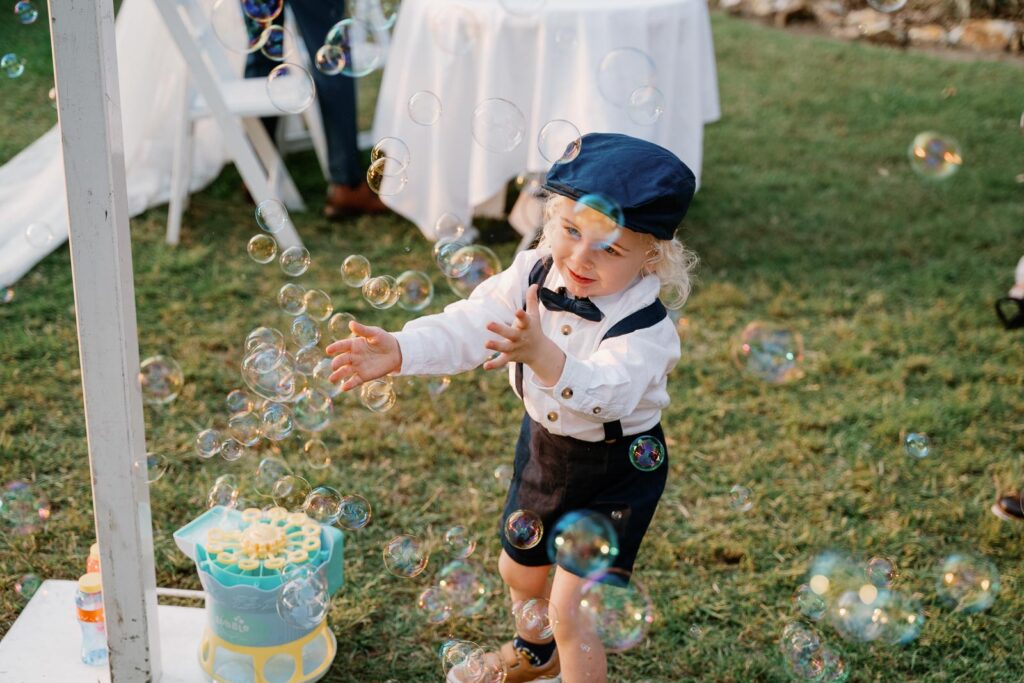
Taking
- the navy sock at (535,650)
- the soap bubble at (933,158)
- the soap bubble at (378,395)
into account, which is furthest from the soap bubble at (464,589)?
the soap bubble at (933,158)

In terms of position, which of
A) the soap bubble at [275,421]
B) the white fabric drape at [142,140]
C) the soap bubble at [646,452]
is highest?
the soap bubble at [646,452]

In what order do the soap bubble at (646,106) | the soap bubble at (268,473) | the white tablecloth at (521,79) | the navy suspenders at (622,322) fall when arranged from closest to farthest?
the navy suspenders at (622,322), the soap bubble at (268,473), the soap bubble at (646,106), the white tablecloth at (521,79)

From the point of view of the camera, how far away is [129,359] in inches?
75.6

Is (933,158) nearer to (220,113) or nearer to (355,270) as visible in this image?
(355,270)

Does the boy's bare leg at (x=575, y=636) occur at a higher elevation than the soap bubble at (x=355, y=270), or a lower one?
lower

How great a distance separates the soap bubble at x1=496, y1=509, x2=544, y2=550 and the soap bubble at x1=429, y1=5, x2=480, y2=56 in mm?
2687

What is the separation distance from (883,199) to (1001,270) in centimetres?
103

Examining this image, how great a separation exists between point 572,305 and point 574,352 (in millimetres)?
98

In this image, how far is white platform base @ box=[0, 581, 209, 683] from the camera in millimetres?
2299

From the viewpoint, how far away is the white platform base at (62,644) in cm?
230

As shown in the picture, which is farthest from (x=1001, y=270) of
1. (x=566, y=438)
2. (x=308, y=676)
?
(x=308, y=676)

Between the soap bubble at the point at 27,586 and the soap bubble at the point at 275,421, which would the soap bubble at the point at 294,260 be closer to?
the soap bubble at the point at 275,421

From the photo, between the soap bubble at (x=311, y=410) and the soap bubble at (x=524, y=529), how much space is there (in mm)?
686

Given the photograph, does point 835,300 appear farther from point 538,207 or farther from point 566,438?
point 566,438
